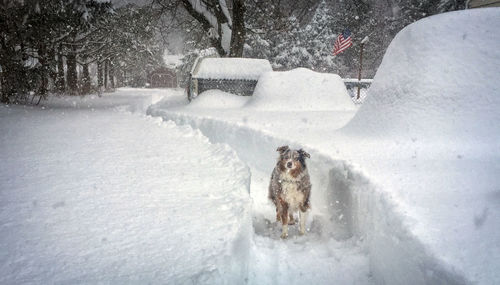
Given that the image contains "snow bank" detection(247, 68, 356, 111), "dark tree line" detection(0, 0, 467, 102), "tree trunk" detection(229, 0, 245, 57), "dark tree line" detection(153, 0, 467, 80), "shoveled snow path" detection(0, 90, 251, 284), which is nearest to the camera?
"shoveled snow path" detection(0, 90, 251, 284)

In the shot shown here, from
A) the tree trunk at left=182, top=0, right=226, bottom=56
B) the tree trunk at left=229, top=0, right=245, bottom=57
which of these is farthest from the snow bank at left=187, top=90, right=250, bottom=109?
the tree trunk at left=182, top=0, right=226, bottom=56

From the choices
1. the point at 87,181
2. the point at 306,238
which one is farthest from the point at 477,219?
the point at 87,181

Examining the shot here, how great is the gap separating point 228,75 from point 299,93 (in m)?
3.44

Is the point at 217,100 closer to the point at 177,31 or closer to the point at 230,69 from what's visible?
the point at 230,69

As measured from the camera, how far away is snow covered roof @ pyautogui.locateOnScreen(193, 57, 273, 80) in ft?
46.7

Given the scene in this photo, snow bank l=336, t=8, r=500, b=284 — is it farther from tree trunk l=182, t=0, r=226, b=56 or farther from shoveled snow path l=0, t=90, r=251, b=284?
tree trunk l=182, t=0, r=226, b=56

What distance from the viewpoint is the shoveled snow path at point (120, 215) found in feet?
7.23

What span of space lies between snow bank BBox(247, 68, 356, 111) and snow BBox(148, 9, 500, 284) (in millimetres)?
5200

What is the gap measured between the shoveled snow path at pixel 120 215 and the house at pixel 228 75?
8673 mm

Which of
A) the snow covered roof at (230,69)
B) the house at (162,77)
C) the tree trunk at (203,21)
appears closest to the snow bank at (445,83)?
the snow covered roof at (230,69)

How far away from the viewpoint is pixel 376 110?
586 centimetres

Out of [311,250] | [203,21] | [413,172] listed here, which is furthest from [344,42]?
Result: [311,250]

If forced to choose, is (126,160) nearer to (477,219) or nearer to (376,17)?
(477,219)

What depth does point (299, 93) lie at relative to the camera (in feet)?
42.0
